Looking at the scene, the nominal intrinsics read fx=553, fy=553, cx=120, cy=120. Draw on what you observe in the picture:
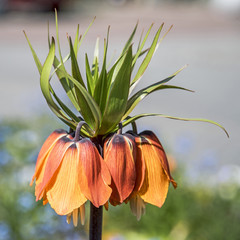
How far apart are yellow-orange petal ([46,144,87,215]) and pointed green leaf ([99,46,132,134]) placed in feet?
0.23

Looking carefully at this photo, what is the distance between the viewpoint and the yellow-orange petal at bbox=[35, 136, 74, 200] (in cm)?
80

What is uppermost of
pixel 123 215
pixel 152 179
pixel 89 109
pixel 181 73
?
pixel 89 109

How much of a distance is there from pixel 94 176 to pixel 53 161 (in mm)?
70

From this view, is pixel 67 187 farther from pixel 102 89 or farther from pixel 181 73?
pixel 181 73

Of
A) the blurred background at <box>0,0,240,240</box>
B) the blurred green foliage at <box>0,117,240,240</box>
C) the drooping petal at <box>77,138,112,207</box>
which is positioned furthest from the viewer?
the blurred background at <box>0,0,240,240</box>

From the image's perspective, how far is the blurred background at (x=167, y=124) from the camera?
2.62m

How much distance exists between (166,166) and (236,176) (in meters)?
2.58

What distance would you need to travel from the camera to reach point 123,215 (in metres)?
2.81

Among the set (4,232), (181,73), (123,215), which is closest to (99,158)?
(4,232)

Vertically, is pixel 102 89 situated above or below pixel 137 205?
above

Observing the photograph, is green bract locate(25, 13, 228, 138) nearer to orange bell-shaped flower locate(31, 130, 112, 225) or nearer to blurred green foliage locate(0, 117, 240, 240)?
orange bell-shaped flower locate(31, 130, 112, 225)

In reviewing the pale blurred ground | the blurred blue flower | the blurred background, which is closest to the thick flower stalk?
the blurred background

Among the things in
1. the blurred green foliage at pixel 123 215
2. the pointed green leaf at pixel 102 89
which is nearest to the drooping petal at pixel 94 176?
the pointed green leaf at pixel 102 89

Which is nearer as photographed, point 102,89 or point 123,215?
point 102,89
